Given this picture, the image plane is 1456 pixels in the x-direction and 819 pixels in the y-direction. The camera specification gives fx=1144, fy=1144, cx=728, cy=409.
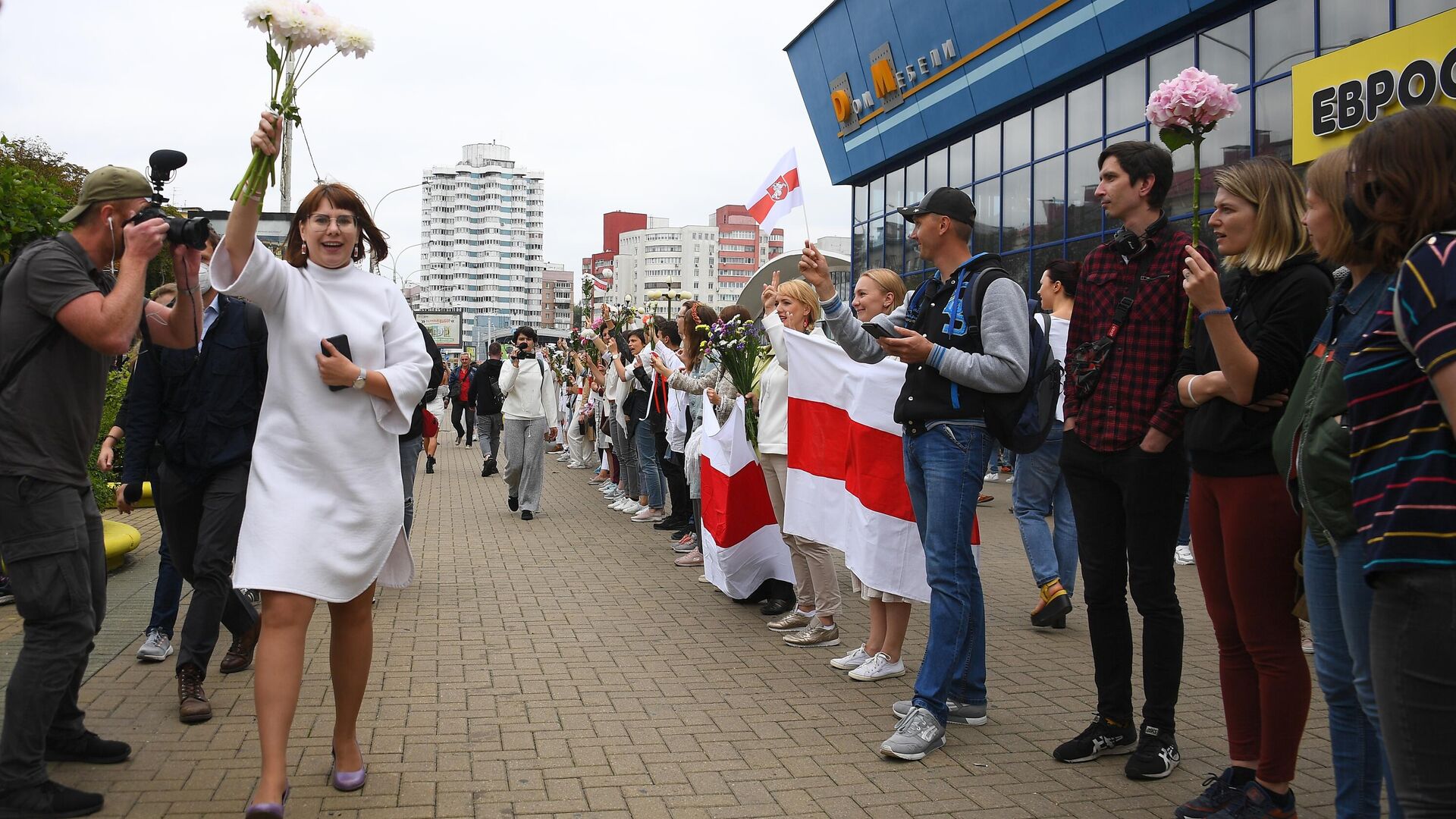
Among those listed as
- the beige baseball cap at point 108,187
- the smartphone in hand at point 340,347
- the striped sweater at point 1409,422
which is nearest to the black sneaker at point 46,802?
the smartphone in hand at point 340,347

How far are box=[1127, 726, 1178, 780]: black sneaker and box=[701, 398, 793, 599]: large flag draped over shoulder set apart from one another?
3568 millimetres

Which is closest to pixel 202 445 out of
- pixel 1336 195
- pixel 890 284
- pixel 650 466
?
pixel 890 284

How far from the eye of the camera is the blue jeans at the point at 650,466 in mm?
12953

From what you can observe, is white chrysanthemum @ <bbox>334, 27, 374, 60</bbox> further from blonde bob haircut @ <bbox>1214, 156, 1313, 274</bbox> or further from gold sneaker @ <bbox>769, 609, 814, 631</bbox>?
gold sneaker @ <bbox>769, 609, 814, 631</bbox>

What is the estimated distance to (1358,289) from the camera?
3033 mm

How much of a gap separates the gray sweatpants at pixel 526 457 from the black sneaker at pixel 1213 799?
32.3 ft

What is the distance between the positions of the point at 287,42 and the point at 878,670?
4.01 metres

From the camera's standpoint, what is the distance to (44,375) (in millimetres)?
3936

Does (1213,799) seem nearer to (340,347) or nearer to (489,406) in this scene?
(340,347)

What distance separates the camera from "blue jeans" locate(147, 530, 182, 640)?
19.8 ft

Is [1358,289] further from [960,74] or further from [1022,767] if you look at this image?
[960,74]

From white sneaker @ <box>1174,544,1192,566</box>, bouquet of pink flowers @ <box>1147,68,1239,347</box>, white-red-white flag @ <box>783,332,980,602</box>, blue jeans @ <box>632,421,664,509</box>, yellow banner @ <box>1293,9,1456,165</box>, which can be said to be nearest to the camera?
bouquet of pink flowers @ <box>1147,68,1239,347</box>

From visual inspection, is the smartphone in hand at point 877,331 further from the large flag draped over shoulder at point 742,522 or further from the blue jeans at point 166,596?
the blue jeans at point 166,596

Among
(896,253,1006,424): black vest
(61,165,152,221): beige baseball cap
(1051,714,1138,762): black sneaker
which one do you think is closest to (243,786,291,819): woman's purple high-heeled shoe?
(61,165,152,221): beige baseball cap
